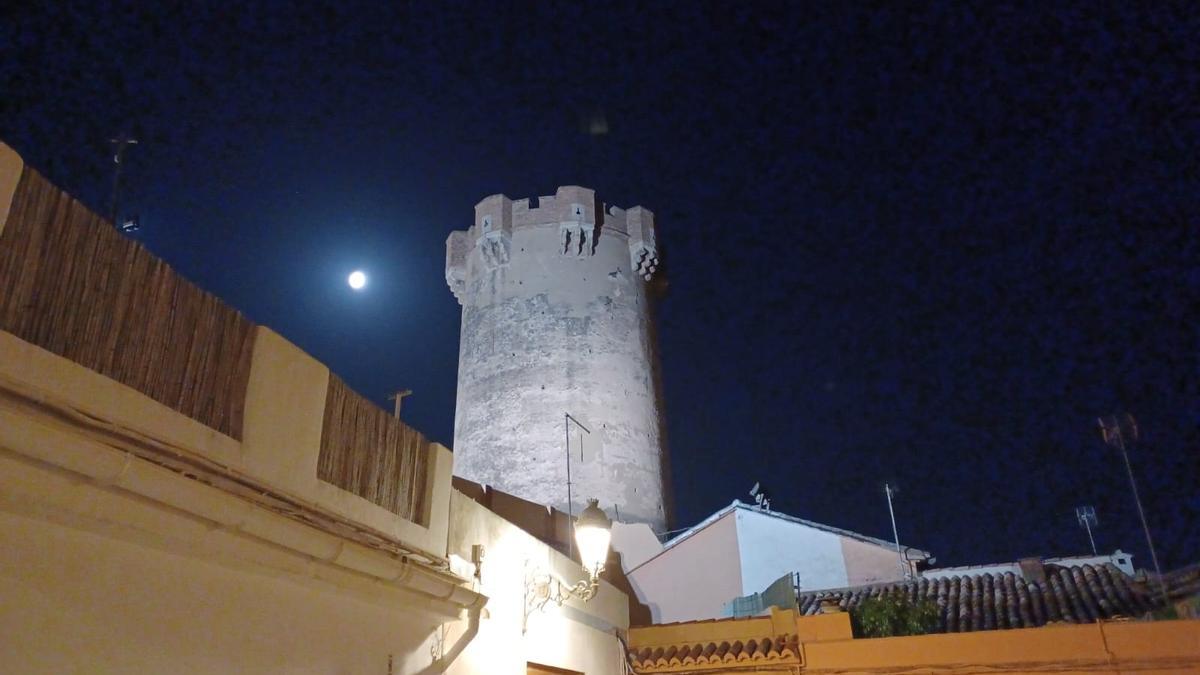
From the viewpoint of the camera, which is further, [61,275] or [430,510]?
[430,510]

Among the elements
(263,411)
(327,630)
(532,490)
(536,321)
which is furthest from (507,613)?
(536,321)

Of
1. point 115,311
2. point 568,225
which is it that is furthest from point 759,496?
point 115,311

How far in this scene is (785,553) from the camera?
17.5 metres

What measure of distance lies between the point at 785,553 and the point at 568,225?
11.0 meters

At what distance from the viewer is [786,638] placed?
966 cm

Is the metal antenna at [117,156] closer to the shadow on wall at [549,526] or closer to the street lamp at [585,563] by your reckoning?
the street lamp at [585,563]

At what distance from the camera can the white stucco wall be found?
1720 cm

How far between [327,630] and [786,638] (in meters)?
6.42

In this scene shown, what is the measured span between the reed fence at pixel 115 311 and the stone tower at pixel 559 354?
57.5ft

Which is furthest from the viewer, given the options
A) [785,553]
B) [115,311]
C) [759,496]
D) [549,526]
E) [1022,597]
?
[759,496]

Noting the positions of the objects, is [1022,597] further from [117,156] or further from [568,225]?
[568,225]

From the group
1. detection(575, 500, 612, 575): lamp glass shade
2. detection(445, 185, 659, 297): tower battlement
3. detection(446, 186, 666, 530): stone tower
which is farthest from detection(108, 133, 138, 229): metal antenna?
detection(445, 185, 659, 297): tower battlement

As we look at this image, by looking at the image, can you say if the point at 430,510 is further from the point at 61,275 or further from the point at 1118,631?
the point at 1118,631

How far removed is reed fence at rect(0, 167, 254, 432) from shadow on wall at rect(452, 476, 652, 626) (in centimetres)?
988
